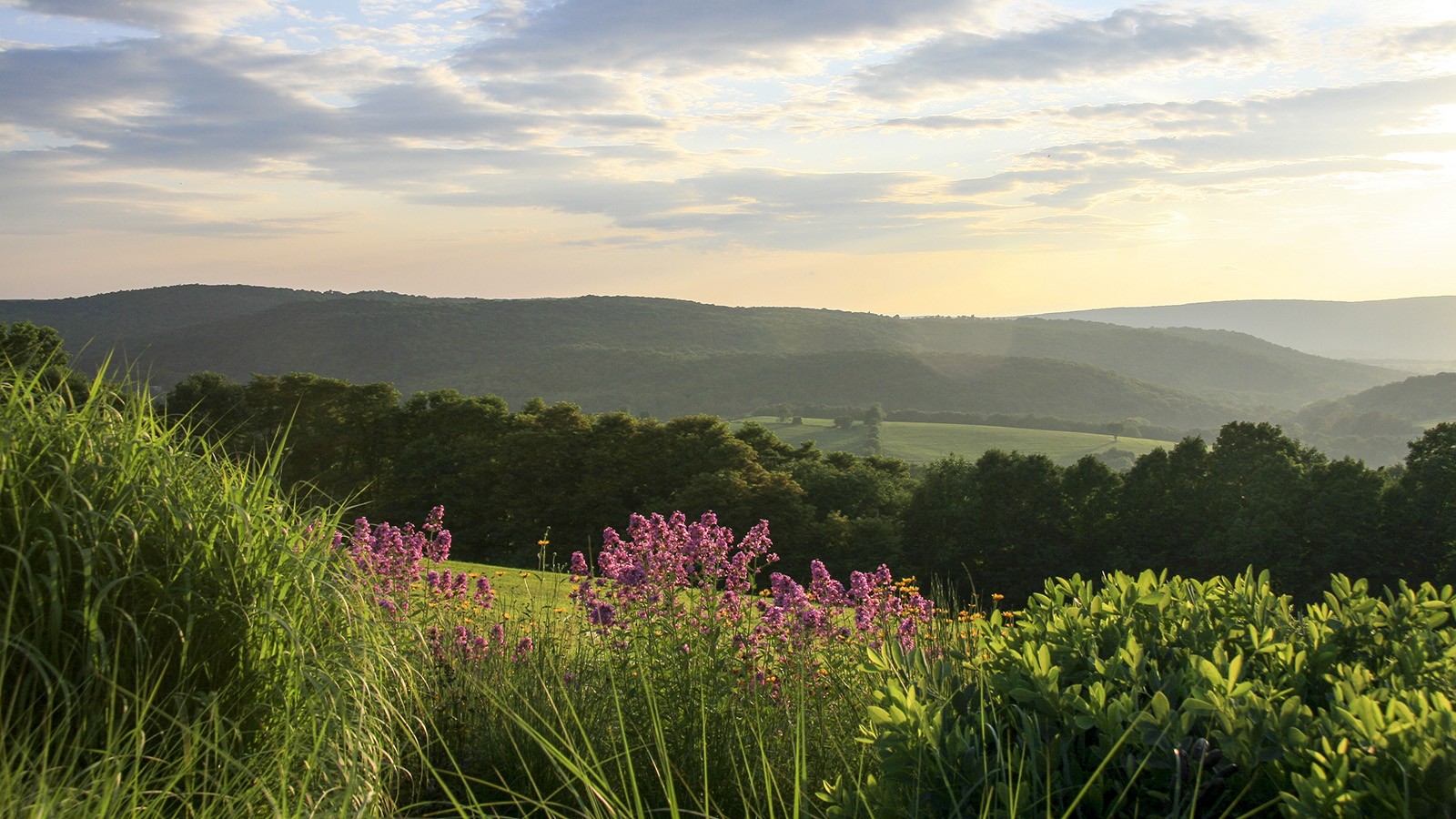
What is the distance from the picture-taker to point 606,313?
4906 inches

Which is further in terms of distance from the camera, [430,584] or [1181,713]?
[430,584]

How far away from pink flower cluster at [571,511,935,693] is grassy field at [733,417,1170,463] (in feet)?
207

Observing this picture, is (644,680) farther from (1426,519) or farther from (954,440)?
(954,440)

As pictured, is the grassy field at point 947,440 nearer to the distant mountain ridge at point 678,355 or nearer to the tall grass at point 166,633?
the distant mountain ridge at point 678,355

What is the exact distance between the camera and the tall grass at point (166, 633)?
2.92m

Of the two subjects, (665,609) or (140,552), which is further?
(665,609)

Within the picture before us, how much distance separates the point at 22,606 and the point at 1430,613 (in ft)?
13.4

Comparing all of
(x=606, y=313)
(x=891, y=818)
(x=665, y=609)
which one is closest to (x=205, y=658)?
(x=665, y=609)

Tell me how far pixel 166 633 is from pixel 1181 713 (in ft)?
9.84

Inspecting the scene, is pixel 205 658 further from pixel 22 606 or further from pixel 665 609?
pixel 665 609

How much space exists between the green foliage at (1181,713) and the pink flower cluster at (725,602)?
154 cm

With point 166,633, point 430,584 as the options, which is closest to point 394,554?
point 430,584

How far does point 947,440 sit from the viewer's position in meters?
78.8

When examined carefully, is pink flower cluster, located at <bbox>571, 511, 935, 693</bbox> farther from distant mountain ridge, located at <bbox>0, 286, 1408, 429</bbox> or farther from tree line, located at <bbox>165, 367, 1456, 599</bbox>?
distant mountain ridge, located at <bbox>0, 286, 1408, 429</bbox>
